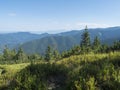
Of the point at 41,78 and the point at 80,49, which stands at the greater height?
the point at 41,78

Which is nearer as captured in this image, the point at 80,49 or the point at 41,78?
the point at 41,78

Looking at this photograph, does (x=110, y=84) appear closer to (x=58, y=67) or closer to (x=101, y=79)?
(x=101, y=79)

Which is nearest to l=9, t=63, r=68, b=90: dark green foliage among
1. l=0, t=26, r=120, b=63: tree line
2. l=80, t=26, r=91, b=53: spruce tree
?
l=0, t=26, r=120, b=63: tree line

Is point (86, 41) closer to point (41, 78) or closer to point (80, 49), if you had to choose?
point (80, 49)

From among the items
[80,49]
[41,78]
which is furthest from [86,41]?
[41,78]

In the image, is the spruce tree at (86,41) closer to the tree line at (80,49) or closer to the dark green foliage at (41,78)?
the tree line at (80,49)

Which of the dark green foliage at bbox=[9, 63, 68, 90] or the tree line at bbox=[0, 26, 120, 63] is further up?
the dark green foliage at bbox=[9, 63, 68, 90]

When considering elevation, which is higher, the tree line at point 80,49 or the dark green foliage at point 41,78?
the dark green foliage at point 41,78

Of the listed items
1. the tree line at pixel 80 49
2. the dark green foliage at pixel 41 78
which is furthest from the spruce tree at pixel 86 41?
the dark green foliage at pixel 41 78

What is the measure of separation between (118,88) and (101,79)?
89 centimetres

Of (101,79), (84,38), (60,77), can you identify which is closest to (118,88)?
(101,79)

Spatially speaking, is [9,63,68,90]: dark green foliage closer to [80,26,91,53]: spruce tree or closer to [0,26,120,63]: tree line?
[0,26,120,63]: tree line

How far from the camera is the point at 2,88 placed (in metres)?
10.0

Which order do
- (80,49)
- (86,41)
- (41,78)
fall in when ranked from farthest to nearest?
(80,49) → (86,41) → (41,78)
